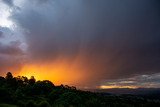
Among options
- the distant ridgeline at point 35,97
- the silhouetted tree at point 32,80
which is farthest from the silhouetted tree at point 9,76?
the silhouetted tree at point 32,80

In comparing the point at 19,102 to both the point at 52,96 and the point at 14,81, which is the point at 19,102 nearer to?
the point at 52,96

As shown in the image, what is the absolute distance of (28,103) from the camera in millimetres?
93875

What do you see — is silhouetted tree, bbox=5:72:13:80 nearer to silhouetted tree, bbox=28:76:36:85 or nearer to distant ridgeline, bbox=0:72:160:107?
distant ridgeline, bbox=0:72:160:107

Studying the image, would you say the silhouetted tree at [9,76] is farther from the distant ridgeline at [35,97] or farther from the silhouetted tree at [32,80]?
the silhouetted tree at [32,80]

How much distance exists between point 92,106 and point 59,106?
22.3 metres

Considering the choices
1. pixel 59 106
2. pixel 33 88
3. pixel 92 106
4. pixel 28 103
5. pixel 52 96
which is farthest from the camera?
pixel 33 88

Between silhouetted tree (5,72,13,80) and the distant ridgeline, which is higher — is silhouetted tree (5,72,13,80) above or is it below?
above

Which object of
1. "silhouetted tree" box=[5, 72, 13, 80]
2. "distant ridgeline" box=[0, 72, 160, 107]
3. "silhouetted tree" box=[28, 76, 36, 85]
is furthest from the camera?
"silhouetted tree" box=[28, 76, 36, 85]

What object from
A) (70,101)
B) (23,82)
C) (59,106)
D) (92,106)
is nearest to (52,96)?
(70,101)

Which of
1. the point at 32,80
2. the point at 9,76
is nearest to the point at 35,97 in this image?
the point at 9,76

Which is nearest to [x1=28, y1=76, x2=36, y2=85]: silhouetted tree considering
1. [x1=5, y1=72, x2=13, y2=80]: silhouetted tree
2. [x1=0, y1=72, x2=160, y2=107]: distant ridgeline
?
[x1=0, y1=72, x2=160, y2=107]: distant ridgeline

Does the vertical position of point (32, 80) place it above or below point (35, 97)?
above

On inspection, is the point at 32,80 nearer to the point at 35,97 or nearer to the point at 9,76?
the point at 9,76

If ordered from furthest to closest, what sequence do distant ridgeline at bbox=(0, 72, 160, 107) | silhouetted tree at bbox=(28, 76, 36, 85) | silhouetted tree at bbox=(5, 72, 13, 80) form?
silhouetted tree at bbox=(28, 76, 36, 85)
silhouetted tree at bbox=(5, 72, 13, 80)
distant ridgeline at bbox=(0, 72, 160, 107)
